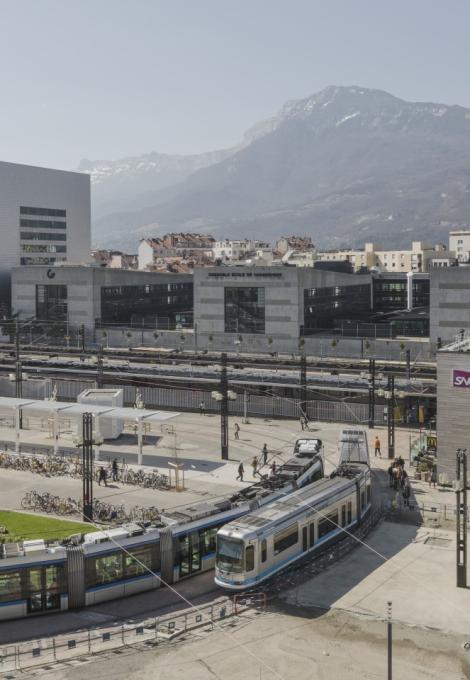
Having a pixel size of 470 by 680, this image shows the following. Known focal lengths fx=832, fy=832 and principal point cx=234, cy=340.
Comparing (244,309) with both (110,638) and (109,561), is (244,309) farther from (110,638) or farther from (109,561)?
(110,638)

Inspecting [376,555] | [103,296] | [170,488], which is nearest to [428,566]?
[376,555]

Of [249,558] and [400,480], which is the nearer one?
[249,558]

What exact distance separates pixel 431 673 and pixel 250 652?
5453 millimetres

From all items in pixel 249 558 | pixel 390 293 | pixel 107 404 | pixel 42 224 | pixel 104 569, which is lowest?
pixel 104 569

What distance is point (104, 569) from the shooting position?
30000 mm

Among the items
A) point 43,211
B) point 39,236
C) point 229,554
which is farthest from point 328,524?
point 43,211

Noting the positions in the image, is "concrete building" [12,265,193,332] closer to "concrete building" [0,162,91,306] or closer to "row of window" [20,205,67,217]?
"concrete building" [0,162,91,306]

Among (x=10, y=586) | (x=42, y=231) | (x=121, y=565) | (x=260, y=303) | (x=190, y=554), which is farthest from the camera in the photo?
(x=42, y=231)

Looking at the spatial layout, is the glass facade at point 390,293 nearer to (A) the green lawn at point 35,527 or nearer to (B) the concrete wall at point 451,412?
(B) the concrete wall at point 451,412

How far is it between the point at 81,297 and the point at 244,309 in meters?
24.0

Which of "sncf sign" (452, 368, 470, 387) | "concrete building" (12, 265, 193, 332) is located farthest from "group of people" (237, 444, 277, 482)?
"concrete building" (12, 265, 193, 332)

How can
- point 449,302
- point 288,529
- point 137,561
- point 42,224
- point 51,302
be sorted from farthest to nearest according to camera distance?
1. point 42,224
2. point 51,302
3. point 449,302
4. point 288,529
5. point 137,561

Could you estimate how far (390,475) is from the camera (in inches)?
1818

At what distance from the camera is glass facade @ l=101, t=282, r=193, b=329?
4264 inches
